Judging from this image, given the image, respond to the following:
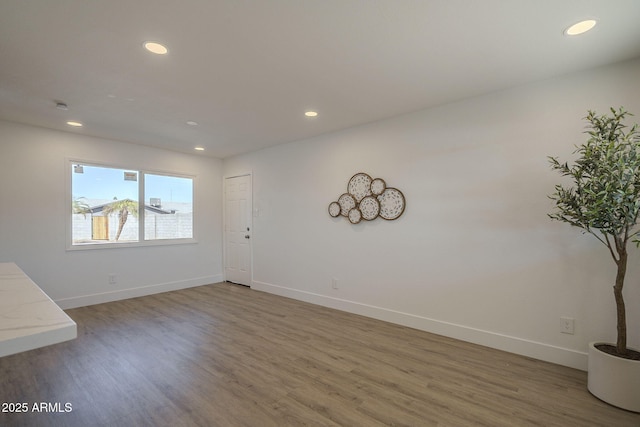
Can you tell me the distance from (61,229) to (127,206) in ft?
2.96

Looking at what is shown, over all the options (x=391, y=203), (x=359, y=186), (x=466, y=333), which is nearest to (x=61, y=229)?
(x=359, y=186)

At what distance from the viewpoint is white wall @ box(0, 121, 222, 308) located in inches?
151

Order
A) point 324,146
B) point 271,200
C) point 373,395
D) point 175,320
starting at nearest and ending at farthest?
point 373,395, point 175,320, point 324,146, point 271,200

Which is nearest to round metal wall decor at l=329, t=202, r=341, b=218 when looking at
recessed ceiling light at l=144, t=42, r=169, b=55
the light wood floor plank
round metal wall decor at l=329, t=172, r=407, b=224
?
round metal wall decor at l=329, t=172, r=407, b=224

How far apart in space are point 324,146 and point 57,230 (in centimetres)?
396

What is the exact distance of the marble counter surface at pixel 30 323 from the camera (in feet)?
2.98

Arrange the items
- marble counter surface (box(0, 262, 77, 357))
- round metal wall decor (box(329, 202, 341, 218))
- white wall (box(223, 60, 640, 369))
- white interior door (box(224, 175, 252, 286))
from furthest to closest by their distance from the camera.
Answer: white interior door (box(224, 175, 252, 286))
round metal wall decor (box(329, 202, 341, 218))
white wall (box(223, 60, 640, 369))
marble counter surface (box(0, 262, 77, 357))

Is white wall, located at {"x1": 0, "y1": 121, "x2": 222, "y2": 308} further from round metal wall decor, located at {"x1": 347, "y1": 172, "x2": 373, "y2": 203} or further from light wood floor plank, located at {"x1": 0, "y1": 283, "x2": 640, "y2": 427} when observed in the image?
round metal wall decor, located at {"x1": 347, "y1": 172, "x2": 373, "y2": 203}

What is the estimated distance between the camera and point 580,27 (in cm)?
197

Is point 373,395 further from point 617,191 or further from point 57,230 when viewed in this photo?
point 57,230

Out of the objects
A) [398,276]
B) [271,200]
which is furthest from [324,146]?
[398,276]

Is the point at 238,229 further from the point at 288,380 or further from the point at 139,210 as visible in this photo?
the point at 288,380

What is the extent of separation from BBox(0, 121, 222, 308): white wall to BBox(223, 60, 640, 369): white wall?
2707 mm

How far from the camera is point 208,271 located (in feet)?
19.3
